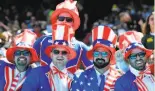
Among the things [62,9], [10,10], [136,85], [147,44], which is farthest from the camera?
[10,10]

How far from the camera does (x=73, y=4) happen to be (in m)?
10.6

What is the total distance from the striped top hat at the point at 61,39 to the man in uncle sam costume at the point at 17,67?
39 cm

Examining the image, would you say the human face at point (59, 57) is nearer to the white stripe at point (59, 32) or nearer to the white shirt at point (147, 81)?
the white stripe at point (59, 32)

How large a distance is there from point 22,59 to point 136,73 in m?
1.51

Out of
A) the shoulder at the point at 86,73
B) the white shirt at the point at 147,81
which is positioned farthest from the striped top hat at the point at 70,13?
the white shirt at the point at 147,81

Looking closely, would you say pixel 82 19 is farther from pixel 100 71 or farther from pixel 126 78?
pixel 126 78

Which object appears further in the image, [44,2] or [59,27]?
[44,2]

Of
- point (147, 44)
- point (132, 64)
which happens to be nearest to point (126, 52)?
point (132, 64)

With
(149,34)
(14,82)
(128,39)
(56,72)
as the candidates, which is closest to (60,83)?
(56,72)

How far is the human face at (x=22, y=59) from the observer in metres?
9.46

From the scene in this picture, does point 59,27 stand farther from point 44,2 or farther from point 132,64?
point 44,2

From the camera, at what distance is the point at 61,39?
355 inches

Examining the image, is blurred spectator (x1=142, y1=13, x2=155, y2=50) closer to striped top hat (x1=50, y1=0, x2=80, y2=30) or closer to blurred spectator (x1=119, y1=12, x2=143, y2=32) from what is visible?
striped top hat (x1=50, y1=0, x2=80, y2=30)

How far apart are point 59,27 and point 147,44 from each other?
10.1ft
